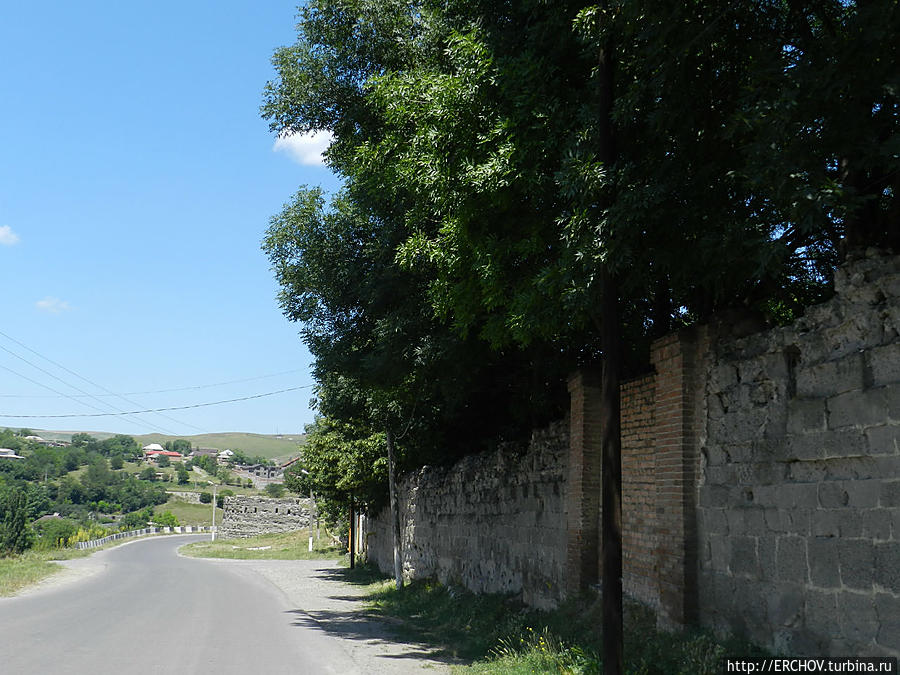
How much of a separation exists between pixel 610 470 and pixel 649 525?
2112 millimetres

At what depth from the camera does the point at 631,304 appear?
11.7m

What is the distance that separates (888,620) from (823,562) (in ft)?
2.62

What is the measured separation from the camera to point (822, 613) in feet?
21.2

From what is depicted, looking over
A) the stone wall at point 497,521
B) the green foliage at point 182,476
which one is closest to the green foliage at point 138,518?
the green foliage at point 182,476

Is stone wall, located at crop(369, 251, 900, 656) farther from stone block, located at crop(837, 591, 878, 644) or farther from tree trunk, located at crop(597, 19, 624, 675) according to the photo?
tree trunk, located at crop(597, 19, 624, 675)

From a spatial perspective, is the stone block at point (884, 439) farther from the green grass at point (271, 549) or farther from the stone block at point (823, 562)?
the green grass at point (271, 549)

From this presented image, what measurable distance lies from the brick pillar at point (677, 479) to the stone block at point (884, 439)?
2.63 metres

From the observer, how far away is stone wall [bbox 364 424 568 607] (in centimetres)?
1298

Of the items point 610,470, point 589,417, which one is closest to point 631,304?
point 589,417

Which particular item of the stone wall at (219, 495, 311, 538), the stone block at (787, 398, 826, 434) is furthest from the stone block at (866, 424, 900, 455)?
the stone wall at (219, 495, 311, 538)

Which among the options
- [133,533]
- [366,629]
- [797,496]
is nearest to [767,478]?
[797,496]

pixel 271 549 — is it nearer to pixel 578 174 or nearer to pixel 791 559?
pixel 578 174

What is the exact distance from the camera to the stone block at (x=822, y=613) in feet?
20.7

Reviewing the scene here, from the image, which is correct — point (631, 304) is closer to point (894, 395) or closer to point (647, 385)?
point (647, 385)
